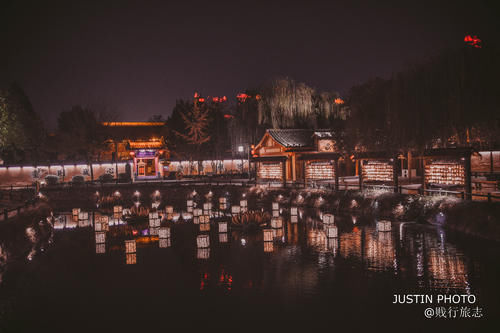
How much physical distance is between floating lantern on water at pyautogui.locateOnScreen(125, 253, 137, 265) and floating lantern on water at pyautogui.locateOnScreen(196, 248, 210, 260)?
7.47ft

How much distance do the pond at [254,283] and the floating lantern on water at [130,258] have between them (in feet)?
0.12

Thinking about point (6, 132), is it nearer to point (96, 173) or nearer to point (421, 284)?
point (96, 173)

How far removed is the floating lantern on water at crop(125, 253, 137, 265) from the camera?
13.6 metres

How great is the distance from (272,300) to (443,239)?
342 inches

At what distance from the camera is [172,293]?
10.5m

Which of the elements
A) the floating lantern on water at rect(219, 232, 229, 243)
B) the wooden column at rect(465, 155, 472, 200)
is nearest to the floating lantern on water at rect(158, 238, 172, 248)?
the floating lantern on water at rect(219, 232, 229, 243)

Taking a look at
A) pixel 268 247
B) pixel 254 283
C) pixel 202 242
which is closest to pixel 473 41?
pixel 268 247

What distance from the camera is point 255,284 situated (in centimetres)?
1081

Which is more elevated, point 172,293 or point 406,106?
point 406,106

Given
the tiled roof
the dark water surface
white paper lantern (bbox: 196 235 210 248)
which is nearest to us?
the dark water surface

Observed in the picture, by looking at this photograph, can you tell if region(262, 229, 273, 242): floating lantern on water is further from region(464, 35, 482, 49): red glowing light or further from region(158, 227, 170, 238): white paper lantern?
region(464, 35, 482, 49): red glowing light

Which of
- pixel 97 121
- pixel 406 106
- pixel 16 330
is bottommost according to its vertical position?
pixel 16 330

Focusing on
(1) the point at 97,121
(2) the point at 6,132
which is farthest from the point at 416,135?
(1) the point at 97,121

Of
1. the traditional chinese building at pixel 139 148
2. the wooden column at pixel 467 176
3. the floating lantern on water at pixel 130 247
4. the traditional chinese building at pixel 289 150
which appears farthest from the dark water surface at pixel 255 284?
the traditional chinese building at pixel 139 148
